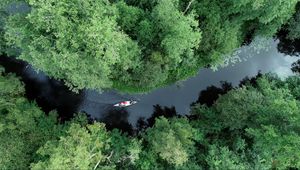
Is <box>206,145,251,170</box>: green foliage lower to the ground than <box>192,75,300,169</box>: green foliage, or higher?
lower

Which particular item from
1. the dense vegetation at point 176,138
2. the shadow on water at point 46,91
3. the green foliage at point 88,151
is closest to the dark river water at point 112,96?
the shadow on water at point 46,91

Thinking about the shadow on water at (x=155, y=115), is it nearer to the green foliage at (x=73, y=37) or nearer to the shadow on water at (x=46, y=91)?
the shadow on water at (x=46, y=91)

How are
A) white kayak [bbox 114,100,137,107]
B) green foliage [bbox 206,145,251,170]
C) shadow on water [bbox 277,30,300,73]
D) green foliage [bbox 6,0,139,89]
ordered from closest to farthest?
green foliage [bbox 6,0,139,89] < green foliage [bbox 206,145,251,170] < white kayak [bbox 114,100,137,107] < shadow on water [bbox 277,30,300,73]

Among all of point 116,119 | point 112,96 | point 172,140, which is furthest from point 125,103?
point 172,140

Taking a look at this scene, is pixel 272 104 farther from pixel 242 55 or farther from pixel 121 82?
pixel 121 82

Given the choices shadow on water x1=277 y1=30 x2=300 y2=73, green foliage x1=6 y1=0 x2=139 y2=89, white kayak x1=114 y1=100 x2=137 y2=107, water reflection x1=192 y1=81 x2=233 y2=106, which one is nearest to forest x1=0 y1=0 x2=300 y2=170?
green foliage x1=6 y1=0 x2=139 y2=89

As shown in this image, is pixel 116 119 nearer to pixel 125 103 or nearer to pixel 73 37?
pixel 125 103

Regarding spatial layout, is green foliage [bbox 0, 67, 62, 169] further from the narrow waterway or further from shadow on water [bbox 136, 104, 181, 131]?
shadow on water [bbox 136, 104, 181, 131]
